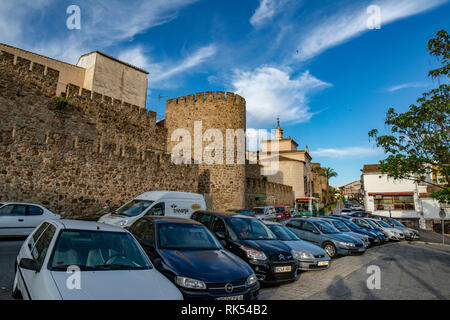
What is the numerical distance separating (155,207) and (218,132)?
556 inches

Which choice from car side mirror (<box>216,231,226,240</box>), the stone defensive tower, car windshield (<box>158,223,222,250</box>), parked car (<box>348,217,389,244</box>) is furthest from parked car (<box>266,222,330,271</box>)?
the stone defensive tower

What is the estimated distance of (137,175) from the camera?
661 inches

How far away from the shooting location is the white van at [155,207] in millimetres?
8914

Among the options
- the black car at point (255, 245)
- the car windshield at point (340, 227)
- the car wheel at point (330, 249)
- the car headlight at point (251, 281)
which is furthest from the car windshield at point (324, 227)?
the car headlight at point (251, 281)

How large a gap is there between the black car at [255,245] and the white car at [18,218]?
6388 mm

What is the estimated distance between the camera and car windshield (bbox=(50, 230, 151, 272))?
3.51 m

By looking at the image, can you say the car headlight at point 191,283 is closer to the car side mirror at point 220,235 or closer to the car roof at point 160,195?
the car side mirror at point 220,235

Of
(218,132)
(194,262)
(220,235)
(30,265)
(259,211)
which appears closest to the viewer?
(30,265)

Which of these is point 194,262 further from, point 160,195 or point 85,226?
point 160,195

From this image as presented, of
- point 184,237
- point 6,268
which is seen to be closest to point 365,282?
point 184,237

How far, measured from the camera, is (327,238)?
11.0 meters
